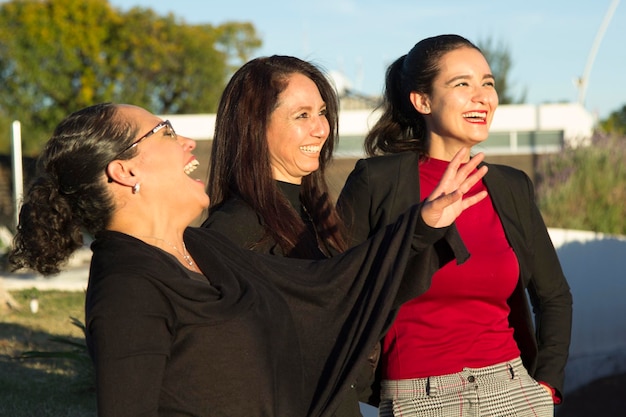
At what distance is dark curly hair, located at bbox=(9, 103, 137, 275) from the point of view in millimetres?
3012

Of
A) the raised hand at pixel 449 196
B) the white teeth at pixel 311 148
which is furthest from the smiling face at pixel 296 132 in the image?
the raised hand at pixel 449 196

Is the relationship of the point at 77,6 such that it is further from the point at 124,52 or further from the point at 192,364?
the point at 192,364

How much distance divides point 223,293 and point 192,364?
→ 9.6 inches

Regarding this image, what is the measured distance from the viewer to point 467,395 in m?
3.81

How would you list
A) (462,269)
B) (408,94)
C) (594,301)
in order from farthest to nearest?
(594,301)
(408,94)
(462,269)

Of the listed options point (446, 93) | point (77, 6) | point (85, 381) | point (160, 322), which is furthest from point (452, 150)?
point (77, 6)

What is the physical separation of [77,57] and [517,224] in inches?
1359

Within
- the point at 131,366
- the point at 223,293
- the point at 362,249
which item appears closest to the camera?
the point at 131,366

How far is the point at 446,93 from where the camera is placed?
14.1ft

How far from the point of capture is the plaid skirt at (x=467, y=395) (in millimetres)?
3812

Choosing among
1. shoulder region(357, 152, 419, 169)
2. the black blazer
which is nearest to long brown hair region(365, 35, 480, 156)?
shoulder region(357, 152, 419, 169)

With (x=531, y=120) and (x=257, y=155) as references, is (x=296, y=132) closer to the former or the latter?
(x=257, y=155)

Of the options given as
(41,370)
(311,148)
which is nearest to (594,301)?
(41,370)

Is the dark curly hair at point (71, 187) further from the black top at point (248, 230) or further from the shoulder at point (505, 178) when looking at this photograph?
the shoulder at point (505, 178)
